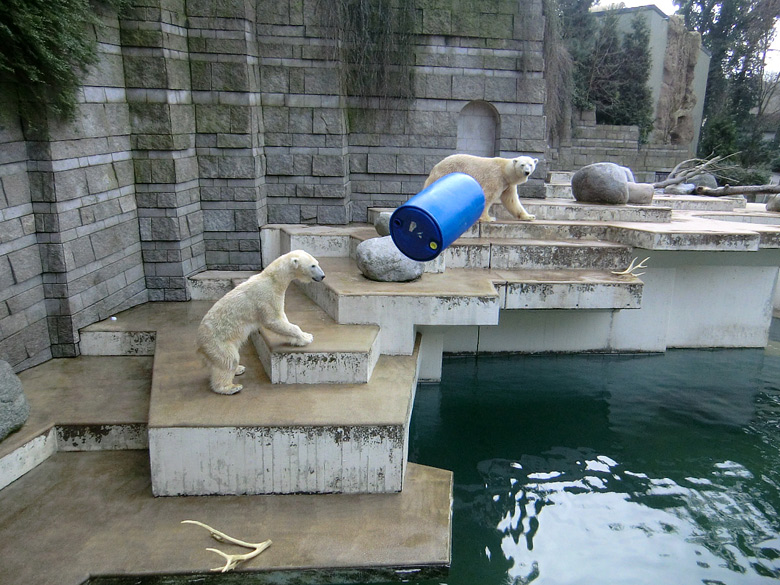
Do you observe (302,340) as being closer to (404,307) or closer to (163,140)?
(404,307)

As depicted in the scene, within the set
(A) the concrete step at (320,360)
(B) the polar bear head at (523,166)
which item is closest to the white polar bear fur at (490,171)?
(B) the polar bear head at (523,166)

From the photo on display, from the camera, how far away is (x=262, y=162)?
7.25m

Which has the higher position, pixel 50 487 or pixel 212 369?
pixel 212 369

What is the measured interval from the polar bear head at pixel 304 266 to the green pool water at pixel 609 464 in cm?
188

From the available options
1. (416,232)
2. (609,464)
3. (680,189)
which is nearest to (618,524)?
(609,464)

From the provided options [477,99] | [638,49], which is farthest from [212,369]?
[638,49]

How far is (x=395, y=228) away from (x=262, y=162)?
4.21m

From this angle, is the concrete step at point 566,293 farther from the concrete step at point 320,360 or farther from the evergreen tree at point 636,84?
the evergreen tree at point 636,84

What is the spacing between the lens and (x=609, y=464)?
16.4 feet

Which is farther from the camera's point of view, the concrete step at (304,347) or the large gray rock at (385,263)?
the large gray rock at (385,263)

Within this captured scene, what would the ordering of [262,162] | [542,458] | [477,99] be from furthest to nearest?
[477,99] → [262,162] → [542,458]

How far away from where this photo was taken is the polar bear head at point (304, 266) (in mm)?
4105

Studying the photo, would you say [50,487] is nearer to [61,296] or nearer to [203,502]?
[203,502]

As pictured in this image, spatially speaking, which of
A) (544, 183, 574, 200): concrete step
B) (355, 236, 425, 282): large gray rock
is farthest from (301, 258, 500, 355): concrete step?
(544, 183, 574, 200): concrete step
